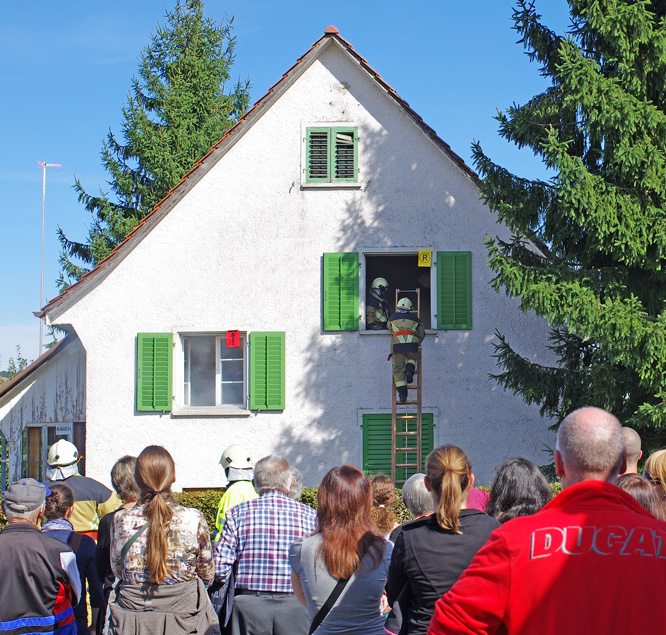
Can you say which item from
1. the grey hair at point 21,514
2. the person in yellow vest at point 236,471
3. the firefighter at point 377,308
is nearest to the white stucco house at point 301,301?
the firefighter at point 377,308

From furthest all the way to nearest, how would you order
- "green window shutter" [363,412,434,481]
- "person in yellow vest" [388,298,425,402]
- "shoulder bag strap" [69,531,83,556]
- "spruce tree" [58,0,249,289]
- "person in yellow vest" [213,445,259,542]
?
"spruce tree" [58,0,249,289]
"green window shutter" [363,412,434,481]
"person in yellow vest" [388,298,425,402]
"person in yellow vest" [213,445,259,542]
"shoulder bag strap" [69,531,83,556]

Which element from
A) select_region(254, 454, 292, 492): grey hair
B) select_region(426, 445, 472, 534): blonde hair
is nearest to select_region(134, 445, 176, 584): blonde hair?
select_region(254, 454, 292, 492): grey hair

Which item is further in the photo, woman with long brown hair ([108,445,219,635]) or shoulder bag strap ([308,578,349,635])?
woman with long brown hair ([108,445,219,635])

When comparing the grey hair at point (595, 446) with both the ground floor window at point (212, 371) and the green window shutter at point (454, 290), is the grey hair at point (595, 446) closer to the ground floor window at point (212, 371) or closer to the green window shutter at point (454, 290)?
the green window shutter at point (454, 290)

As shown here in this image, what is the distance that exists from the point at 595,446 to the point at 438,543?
1.46m

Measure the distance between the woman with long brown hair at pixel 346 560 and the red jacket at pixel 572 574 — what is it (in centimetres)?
152

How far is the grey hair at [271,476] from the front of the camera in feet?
16.4

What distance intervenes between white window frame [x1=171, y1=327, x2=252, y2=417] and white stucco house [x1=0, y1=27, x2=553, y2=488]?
31mm

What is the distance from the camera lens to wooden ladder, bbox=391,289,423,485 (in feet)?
39.9

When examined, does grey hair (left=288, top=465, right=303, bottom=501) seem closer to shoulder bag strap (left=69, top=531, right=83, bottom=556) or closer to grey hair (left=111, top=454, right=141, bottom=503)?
grey hair (left=111, top=454, right=141, bottom=503)

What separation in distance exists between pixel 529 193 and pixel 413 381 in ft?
12.2

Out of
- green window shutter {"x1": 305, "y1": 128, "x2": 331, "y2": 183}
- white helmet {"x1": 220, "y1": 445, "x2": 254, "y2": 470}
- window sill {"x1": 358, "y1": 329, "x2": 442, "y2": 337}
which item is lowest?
white helmet {"x1": 220, "y1": 445, "x2": 254, "y2": 470}

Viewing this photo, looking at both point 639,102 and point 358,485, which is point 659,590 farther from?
point 639,102

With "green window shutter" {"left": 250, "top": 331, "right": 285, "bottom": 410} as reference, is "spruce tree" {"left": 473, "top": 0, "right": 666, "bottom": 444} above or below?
above
